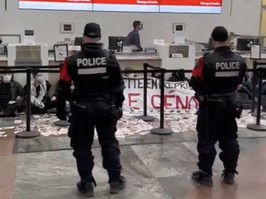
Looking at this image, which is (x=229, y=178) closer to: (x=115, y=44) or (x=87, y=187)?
(x=87, y=187)

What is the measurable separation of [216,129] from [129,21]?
7.67 m


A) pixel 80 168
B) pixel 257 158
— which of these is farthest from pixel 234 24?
pixel 80 168

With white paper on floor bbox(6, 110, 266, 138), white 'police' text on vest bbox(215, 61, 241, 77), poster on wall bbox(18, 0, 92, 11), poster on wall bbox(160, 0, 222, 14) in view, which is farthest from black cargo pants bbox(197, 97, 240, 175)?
poster on wall bbox(160, 0, 222, 14)

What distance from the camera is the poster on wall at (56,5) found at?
10.6 metres

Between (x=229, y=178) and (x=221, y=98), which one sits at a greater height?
(x=221, y=98)

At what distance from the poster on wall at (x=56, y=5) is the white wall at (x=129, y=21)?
129 millimetres

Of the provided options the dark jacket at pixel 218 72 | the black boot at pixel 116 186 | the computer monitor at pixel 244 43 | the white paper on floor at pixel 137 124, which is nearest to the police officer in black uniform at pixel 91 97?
the black boot at pixel 116 186

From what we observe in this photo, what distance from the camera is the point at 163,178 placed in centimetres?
428

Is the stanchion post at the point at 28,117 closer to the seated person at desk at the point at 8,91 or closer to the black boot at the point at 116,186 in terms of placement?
the seated person at desk at the point at 8,91

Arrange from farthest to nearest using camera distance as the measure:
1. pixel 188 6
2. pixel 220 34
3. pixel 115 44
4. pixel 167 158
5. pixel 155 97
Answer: pixel 188 6, pixel 115 44, pixel 155 97, pixel 167 158, pixel 220 34

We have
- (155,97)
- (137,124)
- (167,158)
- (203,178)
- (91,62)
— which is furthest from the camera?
(155,97)

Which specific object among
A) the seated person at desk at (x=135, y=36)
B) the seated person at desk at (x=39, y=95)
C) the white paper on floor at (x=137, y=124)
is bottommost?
the white paper on floor at (x=137, y=124)

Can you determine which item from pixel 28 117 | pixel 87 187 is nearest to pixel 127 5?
pixel 28 117

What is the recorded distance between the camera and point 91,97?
3.72 metres
